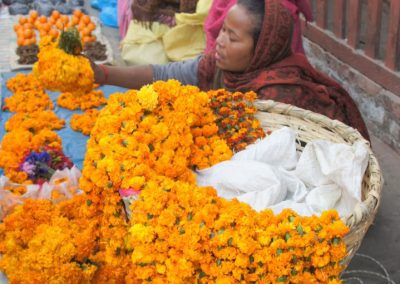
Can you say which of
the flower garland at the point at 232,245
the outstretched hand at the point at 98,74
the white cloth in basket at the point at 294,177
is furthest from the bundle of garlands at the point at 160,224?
the outstretched hand at the point at 98,74

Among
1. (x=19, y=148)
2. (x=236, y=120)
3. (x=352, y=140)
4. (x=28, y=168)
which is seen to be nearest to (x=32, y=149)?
(x=19, y=148)

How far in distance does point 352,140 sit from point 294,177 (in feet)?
1.07

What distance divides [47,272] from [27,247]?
24cm

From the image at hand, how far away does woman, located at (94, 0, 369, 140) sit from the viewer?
2.86 m

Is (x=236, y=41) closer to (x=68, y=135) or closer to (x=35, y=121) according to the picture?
(x=35, y=121)

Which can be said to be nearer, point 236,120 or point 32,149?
point 236,120

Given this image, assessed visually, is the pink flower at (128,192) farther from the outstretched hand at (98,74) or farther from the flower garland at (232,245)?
the outstretched hand at (98,74)

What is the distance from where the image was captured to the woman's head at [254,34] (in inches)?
115

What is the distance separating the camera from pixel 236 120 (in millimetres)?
2449

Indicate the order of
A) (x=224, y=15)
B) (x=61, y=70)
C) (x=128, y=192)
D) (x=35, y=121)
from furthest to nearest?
(x=224, y=15), (x=35, y=121), (x=61, y=70), (x=128, y=192)

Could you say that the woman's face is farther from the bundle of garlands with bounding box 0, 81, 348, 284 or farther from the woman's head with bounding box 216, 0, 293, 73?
the bundle of garlands with bounding box 0, 81, 348, 284

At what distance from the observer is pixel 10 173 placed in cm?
279

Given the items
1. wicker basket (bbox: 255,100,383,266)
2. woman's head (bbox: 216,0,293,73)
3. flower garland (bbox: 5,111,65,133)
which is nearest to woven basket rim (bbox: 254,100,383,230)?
wicker basket (bbox: 255,100,383,266)

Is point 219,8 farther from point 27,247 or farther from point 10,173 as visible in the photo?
point 27,247
